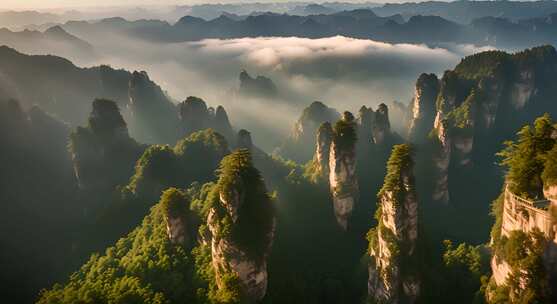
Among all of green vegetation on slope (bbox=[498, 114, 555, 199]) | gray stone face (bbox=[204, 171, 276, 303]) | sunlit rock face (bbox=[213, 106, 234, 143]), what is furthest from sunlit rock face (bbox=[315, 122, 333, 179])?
sunlit rock face (bbox=[213, 106, 234, 143])

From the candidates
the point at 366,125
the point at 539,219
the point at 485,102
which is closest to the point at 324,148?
the point at 366,125

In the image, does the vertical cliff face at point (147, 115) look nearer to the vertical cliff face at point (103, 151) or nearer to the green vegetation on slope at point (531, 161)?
the vertical cliff face at point (103, 151)

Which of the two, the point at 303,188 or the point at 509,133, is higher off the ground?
the point at 509,133

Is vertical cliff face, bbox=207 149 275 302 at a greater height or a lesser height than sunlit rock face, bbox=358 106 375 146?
lesser

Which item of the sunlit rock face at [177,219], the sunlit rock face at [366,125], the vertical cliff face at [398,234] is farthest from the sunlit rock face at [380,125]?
the sunlit rock face at [177,219]

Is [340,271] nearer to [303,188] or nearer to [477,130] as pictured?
[303,188]

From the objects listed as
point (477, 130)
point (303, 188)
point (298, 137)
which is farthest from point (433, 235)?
point (298, 137)

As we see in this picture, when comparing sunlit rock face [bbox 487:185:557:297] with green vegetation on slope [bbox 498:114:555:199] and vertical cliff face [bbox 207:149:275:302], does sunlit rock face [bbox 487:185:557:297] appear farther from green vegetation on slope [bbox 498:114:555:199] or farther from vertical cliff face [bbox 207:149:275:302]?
vertical cliff face [bbox 207:149:275:302]
